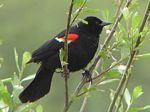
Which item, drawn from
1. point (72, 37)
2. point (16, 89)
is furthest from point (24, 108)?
point (72, 37)

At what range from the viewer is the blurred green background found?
70.5 feet

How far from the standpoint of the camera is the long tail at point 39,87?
11.8 feet

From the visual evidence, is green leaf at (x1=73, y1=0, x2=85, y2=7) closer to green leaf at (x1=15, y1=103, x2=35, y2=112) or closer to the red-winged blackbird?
green leaf at (x1=15, y1=103, x2=35, y2=112)

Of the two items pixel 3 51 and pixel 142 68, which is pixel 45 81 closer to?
pixel 142 68

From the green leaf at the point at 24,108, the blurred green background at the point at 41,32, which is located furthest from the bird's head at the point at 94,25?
the blurred green background at the point at 41,32

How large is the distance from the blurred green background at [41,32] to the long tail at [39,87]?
15.3 m

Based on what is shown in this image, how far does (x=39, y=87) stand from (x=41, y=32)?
896 inches

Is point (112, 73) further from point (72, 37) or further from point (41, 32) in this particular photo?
point (41, 32)

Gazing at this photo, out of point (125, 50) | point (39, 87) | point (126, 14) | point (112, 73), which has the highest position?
point (126, 14)

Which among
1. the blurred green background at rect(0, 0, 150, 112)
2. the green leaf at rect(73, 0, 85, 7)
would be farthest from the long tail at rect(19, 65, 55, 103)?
the blurred green background at rect(0, 0, 150, 112)

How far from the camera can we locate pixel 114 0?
3.40 metres

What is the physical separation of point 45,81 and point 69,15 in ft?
4.81

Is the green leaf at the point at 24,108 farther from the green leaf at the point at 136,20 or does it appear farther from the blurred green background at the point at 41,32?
the blurred green background at the point at 41,32

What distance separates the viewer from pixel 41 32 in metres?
26.7
